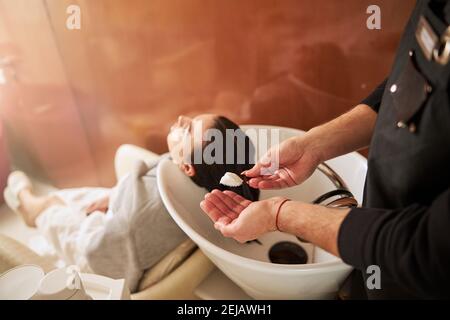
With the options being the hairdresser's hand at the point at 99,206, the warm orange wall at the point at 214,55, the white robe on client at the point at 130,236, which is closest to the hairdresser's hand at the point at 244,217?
the white robe on client at the point at 130,236

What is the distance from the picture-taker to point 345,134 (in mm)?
758

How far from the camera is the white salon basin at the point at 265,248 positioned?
689 mm

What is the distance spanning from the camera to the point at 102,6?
1.08 m

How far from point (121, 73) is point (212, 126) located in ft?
1.67

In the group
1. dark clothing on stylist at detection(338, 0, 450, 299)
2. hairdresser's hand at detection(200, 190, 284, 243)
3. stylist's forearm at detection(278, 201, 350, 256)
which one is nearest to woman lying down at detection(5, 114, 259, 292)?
hairdresser's hand at detection(200, 190, 284, 243)

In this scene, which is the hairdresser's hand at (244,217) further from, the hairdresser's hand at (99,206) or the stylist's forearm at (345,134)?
the hairdresser's hand at (99,206)

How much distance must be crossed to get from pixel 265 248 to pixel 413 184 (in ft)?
1.71

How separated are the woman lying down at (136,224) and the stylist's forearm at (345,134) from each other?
20 cm

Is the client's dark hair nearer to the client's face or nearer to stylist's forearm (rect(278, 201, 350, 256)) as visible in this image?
the client's face

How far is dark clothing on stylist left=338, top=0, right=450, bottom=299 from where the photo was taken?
16.8 inches

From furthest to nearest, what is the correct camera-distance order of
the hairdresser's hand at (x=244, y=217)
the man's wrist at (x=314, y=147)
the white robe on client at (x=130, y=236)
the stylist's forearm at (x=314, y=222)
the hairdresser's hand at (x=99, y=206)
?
1. the hairdresser's hand at (x=99, y=206)
2. the white robe on client at (x=130, y=236)
3. the man's wrist at (x=314, y=147)
4. the hairdresser's hand at (x=244, y=217)
5. the stylist's forearm at (x=314, y=222)

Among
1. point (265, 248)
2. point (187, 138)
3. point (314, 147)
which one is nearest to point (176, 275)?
point (265, 248)

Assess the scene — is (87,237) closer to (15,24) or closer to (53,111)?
(53,111)

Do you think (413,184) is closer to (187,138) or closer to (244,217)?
(244,217)
